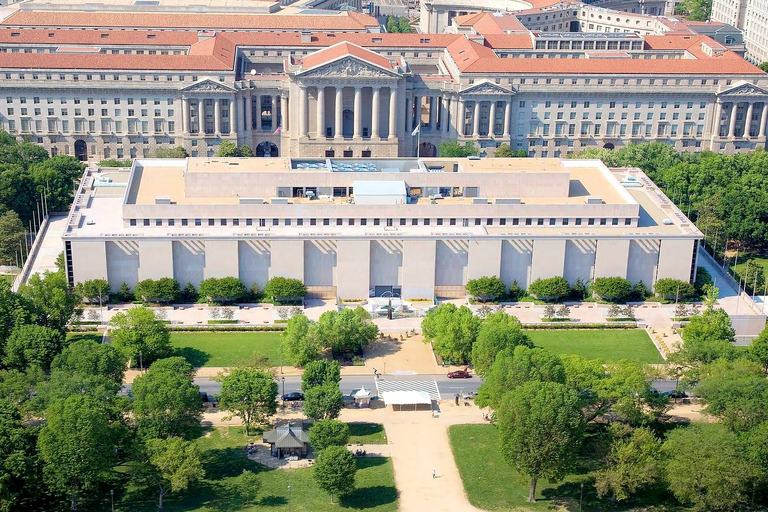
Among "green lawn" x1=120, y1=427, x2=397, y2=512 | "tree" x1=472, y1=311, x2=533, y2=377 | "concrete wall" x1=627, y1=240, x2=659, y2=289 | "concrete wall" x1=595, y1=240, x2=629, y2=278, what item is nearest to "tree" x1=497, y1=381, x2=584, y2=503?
"green lawn" x1=120, y1=427, x2=397, y2=512

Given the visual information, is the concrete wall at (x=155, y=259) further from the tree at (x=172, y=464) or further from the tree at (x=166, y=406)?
the tree at (x=172, y=464)

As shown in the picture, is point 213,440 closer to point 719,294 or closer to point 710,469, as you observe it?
point 710,469

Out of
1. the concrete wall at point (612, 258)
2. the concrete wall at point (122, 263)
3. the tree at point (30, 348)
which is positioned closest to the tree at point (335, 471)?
the tree at point (30, 348)

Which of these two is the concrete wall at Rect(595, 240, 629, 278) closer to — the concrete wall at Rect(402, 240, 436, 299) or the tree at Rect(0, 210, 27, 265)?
the concrete wall at Rect(402, 240, 436, 299)

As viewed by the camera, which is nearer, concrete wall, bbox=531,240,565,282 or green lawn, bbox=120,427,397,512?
green lawn, bbox=120,427,397,512

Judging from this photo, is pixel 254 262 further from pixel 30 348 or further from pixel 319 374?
pixel 30 348

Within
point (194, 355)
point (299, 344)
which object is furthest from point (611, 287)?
point (194, 355)
